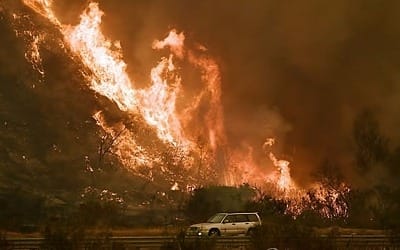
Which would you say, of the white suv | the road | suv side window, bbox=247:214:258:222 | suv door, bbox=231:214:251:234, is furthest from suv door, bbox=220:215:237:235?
the road

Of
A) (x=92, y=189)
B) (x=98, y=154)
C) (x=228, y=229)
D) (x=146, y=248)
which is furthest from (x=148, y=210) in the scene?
(x=146, y=248)

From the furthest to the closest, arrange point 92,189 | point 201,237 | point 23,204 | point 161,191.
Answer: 1. point 161,191
2. point 92,189
3. point 23,204
4. point 201,237

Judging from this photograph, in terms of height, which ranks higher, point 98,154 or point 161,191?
point 98,154

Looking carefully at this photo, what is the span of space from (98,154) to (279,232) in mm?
80405

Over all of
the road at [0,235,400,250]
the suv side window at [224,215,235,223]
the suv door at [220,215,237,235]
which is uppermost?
the suv side window at [224,215,235,223]

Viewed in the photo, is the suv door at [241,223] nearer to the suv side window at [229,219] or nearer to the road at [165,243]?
the suv side window at [229,219]

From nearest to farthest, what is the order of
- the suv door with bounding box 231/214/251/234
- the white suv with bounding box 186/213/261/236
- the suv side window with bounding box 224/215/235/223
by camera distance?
the white suv with bounding box 186/213/261/236, the suv door with bounding box 231/214/251/234, the suv side window with bounding box 224/215/235/223

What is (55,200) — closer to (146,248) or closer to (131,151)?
(131,151)

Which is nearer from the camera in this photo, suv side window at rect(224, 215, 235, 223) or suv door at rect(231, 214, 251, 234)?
suv door at rect(231, 214, 251, 234)

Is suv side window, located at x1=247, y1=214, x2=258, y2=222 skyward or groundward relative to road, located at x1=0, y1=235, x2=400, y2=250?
skyward

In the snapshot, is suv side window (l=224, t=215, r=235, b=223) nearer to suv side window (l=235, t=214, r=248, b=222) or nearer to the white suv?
the white suv

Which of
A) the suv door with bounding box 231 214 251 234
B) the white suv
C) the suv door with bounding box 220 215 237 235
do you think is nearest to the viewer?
the white suv

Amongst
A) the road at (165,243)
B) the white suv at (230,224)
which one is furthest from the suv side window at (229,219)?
the road at (165,243)

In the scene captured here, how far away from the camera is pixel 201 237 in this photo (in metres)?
29.3
